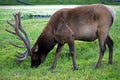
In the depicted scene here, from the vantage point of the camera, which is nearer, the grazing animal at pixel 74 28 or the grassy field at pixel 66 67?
the grassy field at pixel 66 67

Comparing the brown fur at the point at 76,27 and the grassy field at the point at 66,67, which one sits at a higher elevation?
the brown fur at the point at 76,27

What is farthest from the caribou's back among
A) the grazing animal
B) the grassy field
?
the grassy field

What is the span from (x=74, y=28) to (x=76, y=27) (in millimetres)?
56

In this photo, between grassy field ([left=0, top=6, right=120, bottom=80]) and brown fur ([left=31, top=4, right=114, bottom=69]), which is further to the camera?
brown fur ([left=31, top=4, right=114, bottom=69])

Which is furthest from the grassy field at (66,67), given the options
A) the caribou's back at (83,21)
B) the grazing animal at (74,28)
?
the caribou's back at (83,21)

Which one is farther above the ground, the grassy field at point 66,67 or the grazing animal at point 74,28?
the grazing animal at point 74,28

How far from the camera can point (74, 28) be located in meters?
9.23

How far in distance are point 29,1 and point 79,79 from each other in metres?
47.1

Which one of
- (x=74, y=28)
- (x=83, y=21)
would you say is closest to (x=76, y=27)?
(x=74, y=28)

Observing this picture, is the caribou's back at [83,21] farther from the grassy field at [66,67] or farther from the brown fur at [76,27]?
the grassy field at [66,67]

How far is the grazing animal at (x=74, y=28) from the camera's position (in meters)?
9.10

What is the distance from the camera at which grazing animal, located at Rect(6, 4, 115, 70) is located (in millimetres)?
9102

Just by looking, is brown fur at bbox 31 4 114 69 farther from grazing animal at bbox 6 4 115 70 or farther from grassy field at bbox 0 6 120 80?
grassy field at bbox 0 6 120 80

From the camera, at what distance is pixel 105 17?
29.8ft
